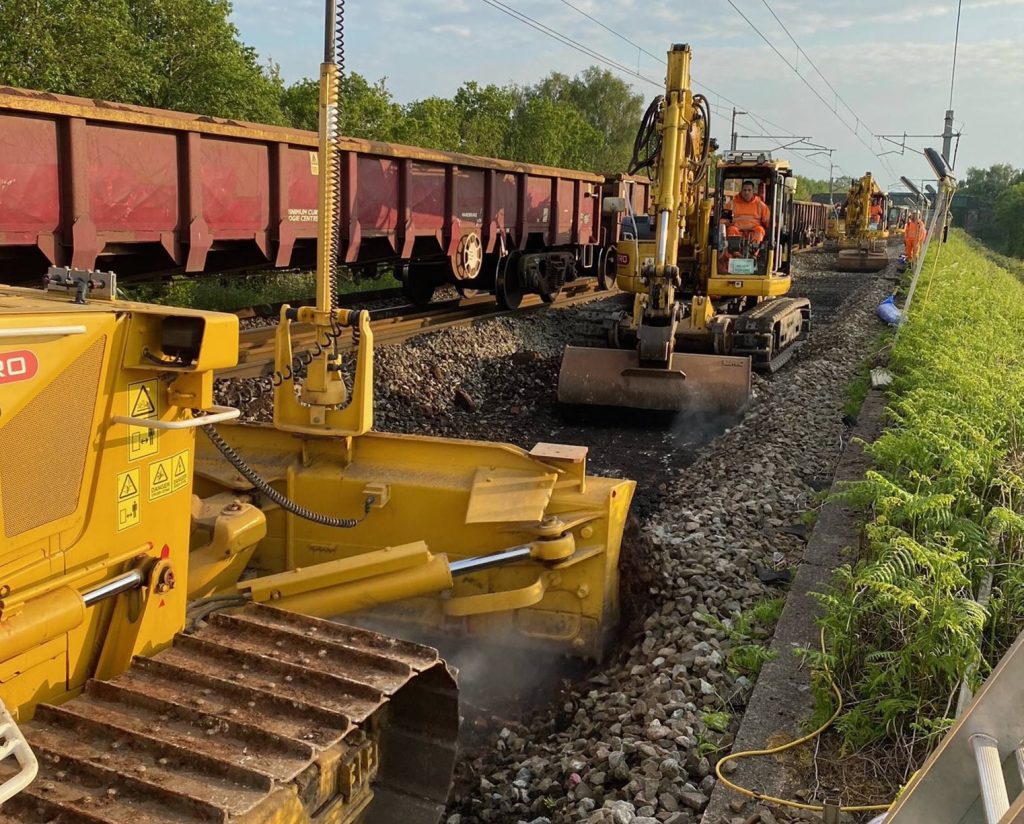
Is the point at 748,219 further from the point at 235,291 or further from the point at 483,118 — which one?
the point at 483,118

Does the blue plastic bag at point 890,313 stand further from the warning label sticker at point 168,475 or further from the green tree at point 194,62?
the warning label sticker at point 168,475

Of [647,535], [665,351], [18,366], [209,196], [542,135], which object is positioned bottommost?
[647,535]

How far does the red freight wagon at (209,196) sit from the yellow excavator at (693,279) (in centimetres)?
227

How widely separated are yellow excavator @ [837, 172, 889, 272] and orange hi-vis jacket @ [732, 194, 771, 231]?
23311mm

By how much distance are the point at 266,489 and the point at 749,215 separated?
10.3 metres

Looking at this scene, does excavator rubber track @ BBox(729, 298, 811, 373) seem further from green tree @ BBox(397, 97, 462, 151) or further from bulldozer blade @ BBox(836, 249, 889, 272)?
bulldozer blade @ BBox(836, 249, 889, 272)

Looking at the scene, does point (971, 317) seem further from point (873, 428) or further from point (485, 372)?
point (485, 372)

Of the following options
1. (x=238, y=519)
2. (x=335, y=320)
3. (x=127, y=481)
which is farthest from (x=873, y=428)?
(x=127, y=481)

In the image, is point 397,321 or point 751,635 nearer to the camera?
point 751,635

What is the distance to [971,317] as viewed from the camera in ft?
41.8

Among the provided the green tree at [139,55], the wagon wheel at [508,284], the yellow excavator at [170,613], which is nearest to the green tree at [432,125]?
the green tree at [139,55]

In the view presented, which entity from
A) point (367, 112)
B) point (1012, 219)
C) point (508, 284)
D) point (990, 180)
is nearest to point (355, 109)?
point (367, 112)

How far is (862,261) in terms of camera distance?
3406 cm

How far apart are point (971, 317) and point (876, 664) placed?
10.3 meters
